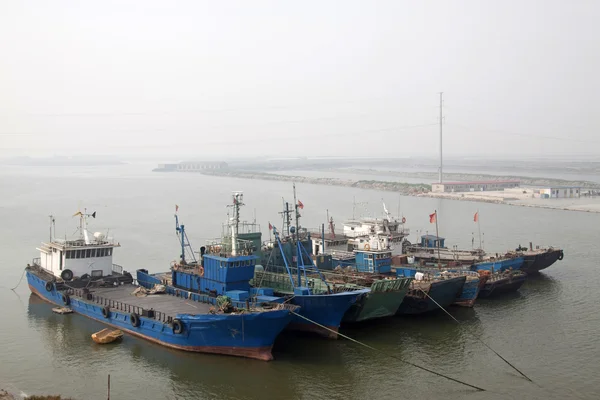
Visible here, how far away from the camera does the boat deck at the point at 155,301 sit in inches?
1047

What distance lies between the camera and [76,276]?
33.0m

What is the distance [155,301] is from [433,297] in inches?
535

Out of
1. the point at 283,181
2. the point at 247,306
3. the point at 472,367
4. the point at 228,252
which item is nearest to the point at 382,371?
the point at 472,367

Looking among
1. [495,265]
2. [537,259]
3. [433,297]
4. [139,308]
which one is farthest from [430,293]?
[537,259]

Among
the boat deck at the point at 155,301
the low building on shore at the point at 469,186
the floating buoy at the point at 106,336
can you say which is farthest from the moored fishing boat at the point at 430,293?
the low building on shore at the point at 469,186

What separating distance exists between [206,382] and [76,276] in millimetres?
13615

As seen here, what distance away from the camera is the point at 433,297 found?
30.7m

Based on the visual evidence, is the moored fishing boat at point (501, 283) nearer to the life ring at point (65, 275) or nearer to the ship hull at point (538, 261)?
the ship hull at point (538, 261)

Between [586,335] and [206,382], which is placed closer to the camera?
[206,382]

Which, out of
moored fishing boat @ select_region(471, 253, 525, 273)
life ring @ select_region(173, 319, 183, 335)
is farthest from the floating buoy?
moored fishing boat @ select_region(471, 253, 525, 273)

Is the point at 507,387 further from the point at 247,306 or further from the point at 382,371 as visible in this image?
the point at 247,306

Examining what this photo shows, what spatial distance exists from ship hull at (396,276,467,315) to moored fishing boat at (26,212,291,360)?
882cm

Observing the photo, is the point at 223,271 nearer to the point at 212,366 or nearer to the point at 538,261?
the point at 212,366

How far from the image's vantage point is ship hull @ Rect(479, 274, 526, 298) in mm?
34406
